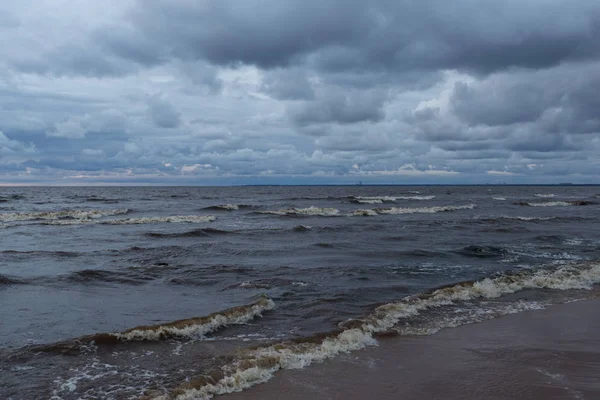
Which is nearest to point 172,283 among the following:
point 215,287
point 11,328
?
point 215,287

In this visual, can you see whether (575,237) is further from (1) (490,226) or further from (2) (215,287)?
(2) (215,287)

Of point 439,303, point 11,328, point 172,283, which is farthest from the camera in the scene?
point 172,283

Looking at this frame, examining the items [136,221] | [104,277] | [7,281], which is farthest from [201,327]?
[136,221]

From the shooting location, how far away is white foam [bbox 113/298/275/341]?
330 inches

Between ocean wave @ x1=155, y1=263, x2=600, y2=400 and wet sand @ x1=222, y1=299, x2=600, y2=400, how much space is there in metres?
0.24

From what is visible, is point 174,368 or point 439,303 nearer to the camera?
point 174,368

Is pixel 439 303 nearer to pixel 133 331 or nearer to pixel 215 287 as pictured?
pixel 215 287

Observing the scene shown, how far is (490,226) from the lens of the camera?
29922mm

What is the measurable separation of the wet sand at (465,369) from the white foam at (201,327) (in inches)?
98.0

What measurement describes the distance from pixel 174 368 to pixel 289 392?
76.7 inches

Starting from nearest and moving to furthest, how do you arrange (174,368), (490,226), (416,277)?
1. (174,368)
2. (416,277)
3. (490,226)

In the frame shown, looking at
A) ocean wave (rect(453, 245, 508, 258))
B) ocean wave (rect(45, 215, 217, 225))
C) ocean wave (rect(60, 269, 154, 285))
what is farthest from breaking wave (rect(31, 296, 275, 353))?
ocean wave (rect(45, 215, 217, 225))

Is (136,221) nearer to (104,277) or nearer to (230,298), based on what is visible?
(104,277)

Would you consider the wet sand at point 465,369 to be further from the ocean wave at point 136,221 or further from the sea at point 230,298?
the ocean wave at point 136,221
